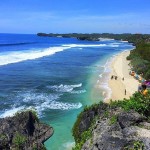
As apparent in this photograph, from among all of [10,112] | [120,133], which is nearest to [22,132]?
[120,133]

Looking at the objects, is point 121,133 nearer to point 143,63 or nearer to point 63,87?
point 63,87

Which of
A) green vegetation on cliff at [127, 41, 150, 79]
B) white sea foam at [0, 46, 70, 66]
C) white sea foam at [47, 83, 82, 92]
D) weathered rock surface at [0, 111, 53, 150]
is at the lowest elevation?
white sea foam at [0, 46, 70, 66]

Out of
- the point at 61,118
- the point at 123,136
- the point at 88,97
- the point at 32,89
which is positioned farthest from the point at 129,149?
the point at 32,89

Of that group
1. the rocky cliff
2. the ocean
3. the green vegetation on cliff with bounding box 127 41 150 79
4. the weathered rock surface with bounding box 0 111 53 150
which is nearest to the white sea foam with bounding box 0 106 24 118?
the ocean

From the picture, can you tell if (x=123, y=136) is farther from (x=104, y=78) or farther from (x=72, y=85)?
(x=104, y=78)

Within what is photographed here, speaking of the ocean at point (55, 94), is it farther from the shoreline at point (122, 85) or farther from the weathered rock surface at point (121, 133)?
the weathered rock surface at point (121, 133)

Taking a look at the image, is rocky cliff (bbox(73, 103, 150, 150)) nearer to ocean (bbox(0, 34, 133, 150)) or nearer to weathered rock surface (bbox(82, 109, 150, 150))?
weathered rock surface (bbox(82, 109, 150, 150))
